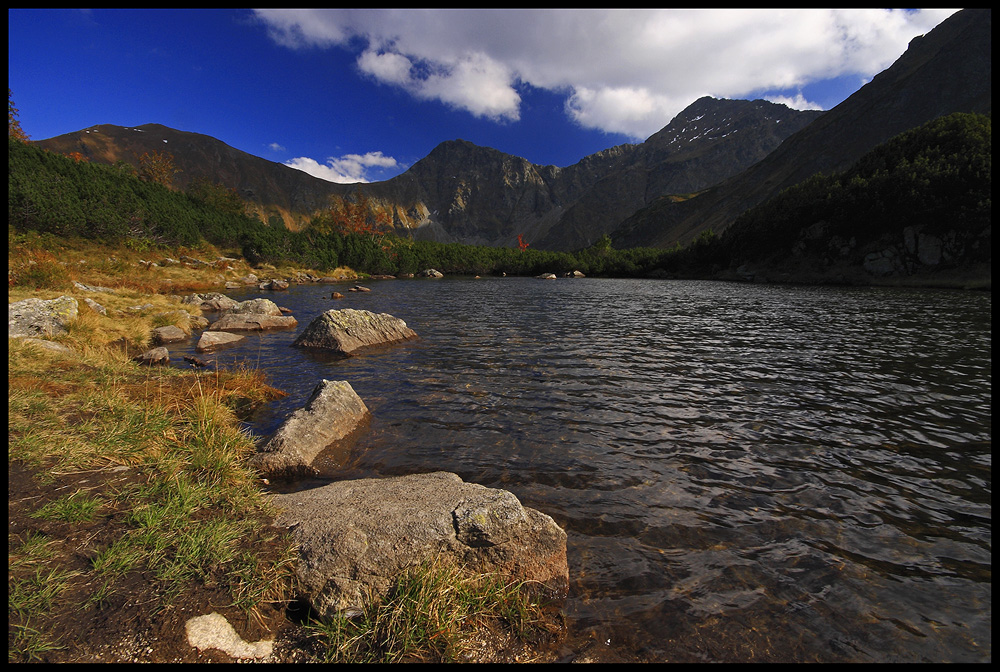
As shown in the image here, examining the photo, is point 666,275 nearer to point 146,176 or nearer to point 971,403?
point 971,403

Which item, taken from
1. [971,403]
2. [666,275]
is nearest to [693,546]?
[971,403]

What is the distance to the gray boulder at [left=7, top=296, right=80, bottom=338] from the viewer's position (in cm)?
1174

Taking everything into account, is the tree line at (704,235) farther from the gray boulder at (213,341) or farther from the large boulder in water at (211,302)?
the gray boulder at (213,341)

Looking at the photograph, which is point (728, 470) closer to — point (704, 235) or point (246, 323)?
point (246, 323)

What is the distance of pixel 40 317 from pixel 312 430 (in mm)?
11735

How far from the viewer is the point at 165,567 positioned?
393 cm

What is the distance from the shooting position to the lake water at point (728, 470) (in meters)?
4.48

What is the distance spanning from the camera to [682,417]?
9617 mm

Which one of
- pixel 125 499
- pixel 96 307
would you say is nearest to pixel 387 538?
pixel 125 499

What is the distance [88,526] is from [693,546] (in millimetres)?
7206

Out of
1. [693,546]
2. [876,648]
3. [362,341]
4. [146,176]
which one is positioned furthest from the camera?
[146,176]

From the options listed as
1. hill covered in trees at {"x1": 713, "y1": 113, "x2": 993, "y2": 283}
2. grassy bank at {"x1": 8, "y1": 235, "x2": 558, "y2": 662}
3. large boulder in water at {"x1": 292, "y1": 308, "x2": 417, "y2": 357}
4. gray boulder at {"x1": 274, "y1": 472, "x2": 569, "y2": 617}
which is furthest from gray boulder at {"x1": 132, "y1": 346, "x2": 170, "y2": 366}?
hill covered in trees at {"x1": 713, "y1": 113, "x2": 993, "y2": 283}

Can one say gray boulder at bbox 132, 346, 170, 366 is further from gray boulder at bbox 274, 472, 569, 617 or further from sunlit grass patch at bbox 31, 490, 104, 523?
gray boulder at bbox 274, 472, 569, 617

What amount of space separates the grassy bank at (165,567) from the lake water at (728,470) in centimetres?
144
